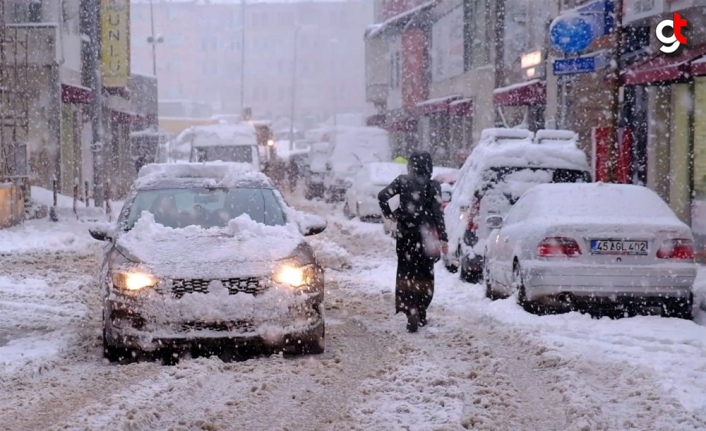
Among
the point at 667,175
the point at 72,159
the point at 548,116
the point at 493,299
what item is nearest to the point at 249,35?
the point at 72,159

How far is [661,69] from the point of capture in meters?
18.2

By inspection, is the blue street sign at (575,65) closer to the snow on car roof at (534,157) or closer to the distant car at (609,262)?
the snow on car roof at (534,157)

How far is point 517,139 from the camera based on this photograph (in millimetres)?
15570

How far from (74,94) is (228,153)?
4952mm

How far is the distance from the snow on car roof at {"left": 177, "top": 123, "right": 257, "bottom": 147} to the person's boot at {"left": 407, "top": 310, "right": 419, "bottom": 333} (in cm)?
2391

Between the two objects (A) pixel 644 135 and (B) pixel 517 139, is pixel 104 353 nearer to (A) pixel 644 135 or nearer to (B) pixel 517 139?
(B) pixel 517 139

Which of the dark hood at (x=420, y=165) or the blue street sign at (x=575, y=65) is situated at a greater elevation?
the blue street sign at (x=575, y=65)

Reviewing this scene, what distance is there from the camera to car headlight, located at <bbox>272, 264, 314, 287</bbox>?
27.4 ft

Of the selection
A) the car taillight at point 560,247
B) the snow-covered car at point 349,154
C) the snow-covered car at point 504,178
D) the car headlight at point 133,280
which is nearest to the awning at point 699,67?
the snow-covered car at point 504,178

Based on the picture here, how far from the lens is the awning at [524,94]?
1116 inches

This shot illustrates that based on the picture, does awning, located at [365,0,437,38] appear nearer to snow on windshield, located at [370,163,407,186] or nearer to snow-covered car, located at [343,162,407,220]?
snow on windshield, located at [370,163,407,186]

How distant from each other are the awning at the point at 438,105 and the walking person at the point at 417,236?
28.9 meters

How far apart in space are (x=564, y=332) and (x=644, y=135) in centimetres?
1353

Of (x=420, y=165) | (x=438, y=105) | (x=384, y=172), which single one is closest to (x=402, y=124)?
(x=438, y=105)
